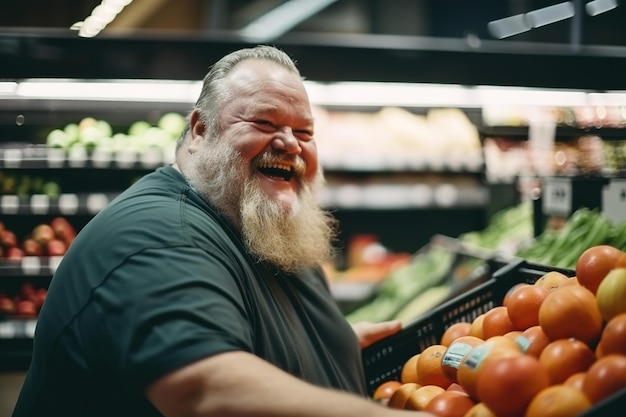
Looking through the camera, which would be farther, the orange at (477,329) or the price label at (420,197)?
the price label at (420,197)

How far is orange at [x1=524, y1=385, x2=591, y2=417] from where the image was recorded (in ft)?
3.49

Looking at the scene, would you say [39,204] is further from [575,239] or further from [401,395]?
[401,395]

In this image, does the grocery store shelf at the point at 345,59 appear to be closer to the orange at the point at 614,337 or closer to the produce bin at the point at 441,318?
the produce bin at the point at 441,318

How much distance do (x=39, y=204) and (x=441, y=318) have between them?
12.4 ft

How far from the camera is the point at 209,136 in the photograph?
1839mm

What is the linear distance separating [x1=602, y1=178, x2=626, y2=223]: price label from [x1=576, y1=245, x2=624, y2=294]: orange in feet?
3.97

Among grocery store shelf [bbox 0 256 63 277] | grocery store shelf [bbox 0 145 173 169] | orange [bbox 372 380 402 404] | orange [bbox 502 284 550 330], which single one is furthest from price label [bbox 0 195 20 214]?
orange [bbox 502 284 550 330]

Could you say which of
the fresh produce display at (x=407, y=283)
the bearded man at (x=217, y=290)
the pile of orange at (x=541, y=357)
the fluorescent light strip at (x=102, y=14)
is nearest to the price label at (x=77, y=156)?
the fluorescent light strip at (x=102, y=14)

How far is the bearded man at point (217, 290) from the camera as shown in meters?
1.12

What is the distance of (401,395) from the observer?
1.59m

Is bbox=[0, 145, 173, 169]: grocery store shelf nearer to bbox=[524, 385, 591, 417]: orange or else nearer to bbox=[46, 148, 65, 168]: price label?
bbox=[46, 148, 65, 168]: price label

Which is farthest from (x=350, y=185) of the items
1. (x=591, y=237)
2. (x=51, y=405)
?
(x=51, y=405)

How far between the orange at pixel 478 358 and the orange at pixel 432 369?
0.24m

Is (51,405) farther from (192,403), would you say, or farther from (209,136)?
(209,136)
